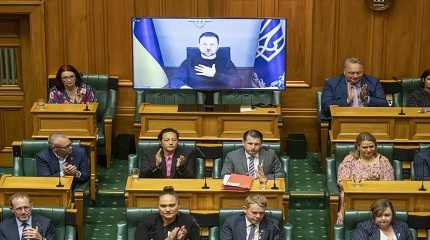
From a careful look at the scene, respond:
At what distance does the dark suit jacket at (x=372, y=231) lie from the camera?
20.6 ft

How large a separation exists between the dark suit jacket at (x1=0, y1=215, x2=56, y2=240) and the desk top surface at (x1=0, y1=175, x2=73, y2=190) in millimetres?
341

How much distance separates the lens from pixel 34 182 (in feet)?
22.5

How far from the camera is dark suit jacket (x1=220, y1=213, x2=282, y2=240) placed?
634 cm

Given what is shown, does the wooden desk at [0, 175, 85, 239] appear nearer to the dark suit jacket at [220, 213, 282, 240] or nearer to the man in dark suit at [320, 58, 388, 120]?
the dark suit jacket at [220, 213, 282, 240]

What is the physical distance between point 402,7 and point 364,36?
0.42 m

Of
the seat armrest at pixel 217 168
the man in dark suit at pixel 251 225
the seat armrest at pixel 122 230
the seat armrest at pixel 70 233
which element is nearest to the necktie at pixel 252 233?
the man in dark suit at pixel 251 225

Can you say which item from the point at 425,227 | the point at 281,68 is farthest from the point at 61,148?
the point at 425,227

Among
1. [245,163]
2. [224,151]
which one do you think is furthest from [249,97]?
[245,163]

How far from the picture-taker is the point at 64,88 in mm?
8336

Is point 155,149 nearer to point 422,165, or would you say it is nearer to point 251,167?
point 251,167

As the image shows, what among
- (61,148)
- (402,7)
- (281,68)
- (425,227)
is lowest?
(425,227)

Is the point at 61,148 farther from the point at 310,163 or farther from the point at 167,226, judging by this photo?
the point at 310,163

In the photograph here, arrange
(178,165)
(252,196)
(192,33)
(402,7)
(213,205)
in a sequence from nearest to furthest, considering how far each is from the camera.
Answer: (252,196) → (213,205) → (178,165) → (192,33) → (402,7)

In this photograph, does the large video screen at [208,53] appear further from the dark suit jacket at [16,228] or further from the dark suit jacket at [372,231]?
the dark suit jacket at [372,231]
